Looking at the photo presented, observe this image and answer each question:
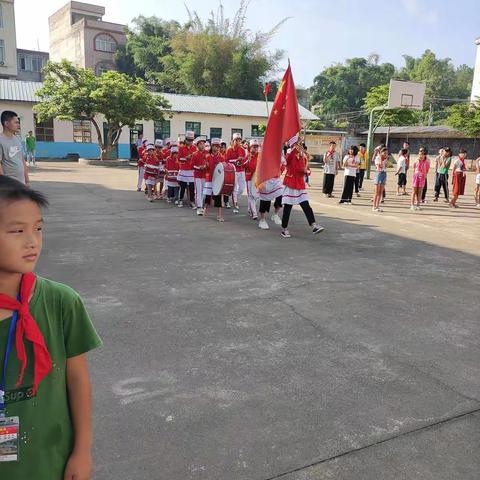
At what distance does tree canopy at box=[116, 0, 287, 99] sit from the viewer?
44594 mm

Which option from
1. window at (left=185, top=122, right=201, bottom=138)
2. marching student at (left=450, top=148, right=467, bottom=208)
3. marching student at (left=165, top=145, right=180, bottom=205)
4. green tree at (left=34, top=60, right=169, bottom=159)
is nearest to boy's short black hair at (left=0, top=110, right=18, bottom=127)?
marching student at (left=165, top=145, right=180, bottom=205)

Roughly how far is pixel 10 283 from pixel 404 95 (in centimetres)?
2334

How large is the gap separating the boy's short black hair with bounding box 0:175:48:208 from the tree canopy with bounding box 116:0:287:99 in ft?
148

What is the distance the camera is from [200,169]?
1011cm

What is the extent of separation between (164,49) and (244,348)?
5169cm

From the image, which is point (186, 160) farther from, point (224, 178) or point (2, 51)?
point (2, 51)

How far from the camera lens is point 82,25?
50438mm

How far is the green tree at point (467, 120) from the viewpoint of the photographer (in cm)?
3116

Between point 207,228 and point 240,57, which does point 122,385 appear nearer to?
point 207,228

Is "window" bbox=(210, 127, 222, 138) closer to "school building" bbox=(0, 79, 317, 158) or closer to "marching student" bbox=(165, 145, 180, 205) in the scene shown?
"school building" bbox=(0, 79, 317, 158)

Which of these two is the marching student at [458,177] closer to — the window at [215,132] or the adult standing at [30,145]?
the adult standing at [30,145]

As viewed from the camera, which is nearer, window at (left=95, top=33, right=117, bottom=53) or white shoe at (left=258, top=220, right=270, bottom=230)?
white shoe at (left=258, top=220, right=270, bottom=230)

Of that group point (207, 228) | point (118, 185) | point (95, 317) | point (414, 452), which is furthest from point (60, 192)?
point (414, 452)

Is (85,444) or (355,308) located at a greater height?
(85,444)
